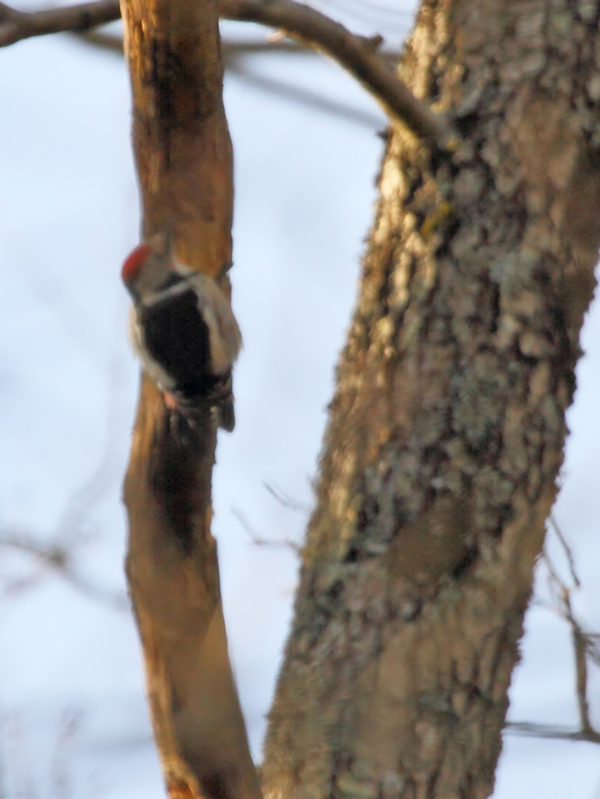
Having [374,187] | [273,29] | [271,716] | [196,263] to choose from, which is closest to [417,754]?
[271,716]

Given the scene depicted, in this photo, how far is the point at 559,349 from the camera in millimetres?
2982

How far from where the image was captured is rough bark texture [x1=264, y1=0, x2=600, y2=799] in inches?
107

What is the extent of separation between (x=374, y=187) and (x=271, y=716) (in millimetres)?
1651

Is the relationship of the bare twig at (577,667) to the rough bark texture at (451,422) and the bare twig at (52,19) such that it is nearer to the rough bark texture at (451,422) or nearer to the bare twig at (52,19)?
the rough bark texture at (451,422)

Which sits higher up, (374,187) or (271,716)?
(374,187)

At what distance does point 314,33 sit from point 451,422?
112 centimetres

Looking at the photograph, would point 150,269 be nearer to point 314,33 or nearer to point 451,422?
point 314,33

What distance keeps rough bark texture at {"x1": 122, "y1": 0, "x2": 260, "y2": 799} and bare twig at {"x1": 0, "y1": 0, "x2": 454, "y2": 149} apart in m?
0.30

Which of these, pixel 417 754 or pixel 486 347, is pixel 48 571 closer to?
pixel 417 754

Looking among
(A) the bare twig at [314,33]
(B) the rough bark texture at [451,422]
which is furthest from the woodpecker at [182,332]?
(A) the bare twig at [314,33]

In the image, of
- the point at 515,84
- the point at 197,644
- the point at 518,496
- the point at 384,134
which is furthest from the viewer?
the point at 384,134

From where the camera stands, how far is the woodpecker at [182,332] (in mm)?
3605

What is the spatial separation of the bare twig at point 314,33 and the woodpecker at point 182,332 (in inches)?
29.6

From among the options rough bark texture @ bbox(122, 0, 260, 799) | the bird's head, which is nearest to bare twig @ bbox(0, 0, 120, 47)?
rough bark texture @ bbox(122, 0, 260, 799)
